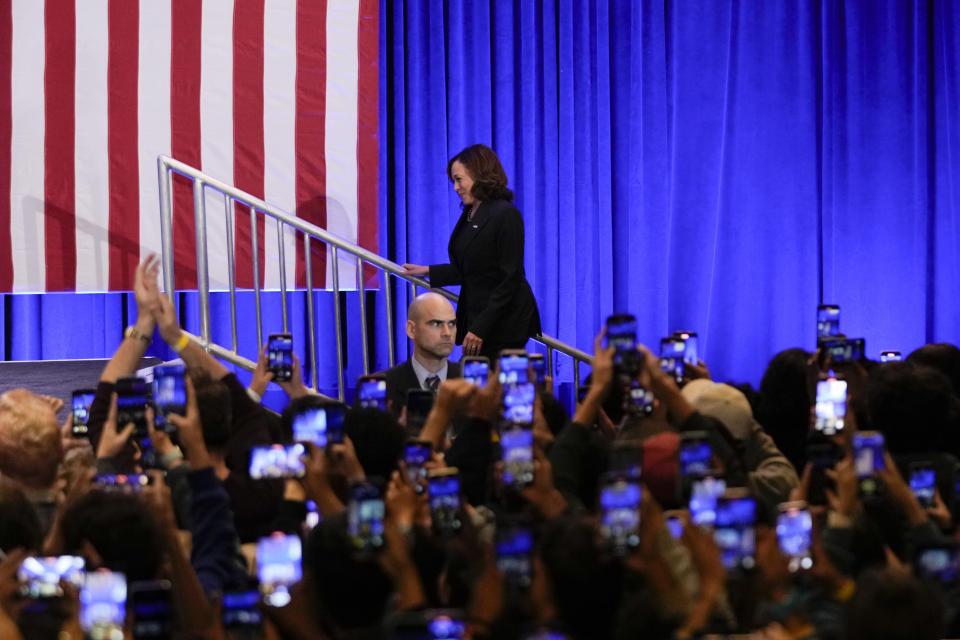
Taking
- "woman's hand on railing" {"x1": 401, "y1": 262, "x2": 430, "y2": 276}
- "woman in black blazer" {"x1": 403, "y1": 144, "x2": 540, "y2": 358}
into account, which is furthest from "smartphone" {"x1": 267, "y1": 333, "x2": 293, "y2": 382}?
"woman's hand on railing" {"x1": 401, "y1": 262, "x2": 430, "y2": 276}

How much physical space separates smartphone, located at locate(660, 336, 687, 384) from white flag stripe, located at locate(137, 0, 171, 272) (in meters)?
3.09

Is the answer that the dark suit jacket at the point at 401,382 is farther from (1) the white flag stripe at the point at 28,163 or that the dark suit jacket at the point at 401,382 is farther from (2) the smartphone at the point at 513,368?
(1) the white flag stripe at the point at 28,163

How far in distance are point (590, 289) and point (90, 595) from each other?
466 centimetres

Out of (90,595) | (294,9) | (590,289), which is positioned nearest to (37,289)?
(294,9)

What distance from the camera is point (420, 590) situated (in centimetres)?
180

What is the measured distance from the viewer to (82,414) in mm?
2867

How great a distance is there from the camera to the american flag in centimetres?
527

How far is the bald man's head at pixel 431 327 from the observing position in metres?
4.09

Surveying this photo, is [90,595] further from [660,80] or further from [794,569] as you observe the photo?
[660,80]

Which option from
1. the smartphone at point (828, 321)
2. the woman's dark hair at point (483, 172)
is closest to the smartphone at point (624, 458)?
the smartphone at point (828, 321)

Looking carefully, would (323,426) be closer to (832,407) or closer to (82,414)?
(82,414)

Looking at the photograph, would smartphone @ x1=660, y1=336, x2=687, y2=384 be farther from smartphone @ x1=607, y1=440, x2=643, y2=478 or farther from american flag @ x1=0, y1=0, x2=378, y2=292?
american flag @ x1=0, y1=0, x2=378, y2=292

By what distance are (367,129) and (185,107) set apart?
79 cm

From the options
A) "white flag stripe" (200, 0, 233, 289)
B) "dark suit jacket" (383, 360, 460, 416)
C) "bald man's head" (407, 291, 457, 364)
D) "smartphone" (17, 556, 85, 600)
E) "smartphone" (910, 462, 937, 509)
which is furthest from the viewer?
"white flag stripe" (200, 0, 233, 289)
